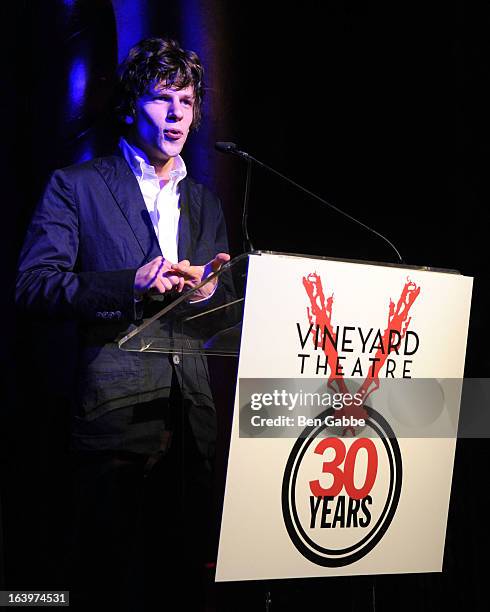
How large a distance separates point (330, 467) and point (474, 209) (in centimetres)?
165

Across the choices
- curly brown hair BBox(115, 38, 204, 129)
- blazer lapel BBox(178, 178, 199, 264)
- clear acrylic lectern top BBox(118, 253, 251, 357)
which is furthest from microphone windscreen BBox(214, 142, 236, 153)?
clear acrylic lectern top BBox(118, 253, 251, 357)

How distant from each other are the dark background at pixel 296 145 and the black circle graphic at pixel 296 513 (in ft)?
0.82

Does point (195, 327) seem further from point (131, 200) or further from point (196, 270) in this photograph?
point (131, 200)

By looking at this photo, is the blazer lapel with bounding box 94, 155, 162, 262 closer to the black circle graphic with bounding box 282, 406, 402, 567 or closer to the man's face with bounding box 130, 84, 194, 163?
the man's face with bounding box 130, 84, 194, 163

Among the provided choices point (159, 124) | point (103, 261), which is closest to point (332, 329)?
point (103, 261)

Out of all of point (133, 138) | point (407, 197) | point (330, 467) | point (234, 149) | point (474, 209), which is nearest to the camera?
point (330, 467)

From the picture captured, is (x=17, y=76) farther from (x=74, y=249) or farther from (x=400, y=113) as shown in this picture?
(x=400, y=113)

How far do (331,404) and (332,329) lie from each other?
15 centimetres

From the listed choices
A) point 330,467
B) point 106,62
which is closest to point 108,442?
point 330,467

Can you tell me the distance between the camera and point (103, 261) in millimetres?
2352

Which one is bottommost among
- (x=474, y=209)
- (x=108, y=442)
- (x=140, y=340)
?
(x=108, y=442)

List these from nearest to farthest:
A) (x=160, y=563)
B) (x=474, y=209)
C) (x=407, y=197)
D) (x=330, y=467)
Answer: (x=330, y=467) < (x=160, y=563) < (x=474, y=209) < (x=407, y=197)

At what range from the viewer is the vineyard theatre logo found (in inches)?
63.4

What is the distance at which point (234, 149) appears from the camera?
227cm
